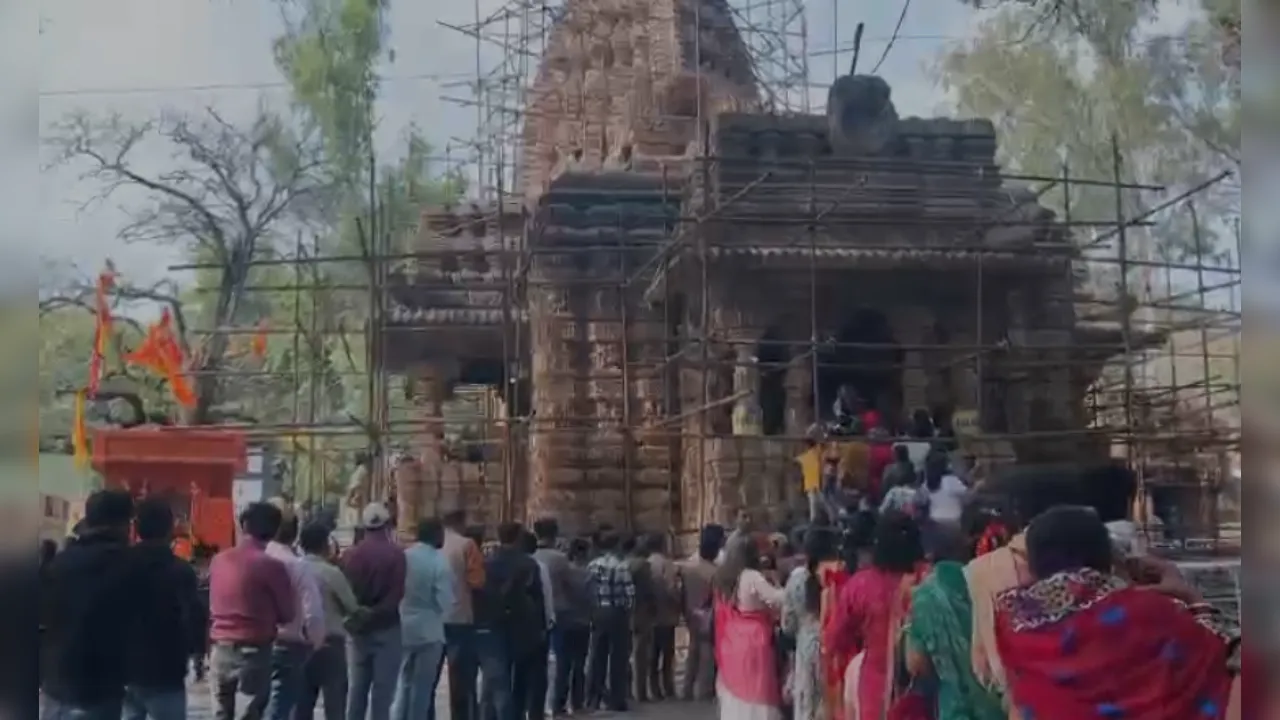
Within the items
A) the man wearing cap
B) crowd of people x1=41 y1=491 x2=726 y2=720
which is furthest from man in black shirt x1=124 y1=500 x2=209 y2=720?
the man wearing cap

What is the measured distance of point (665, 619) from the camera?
10336 mm

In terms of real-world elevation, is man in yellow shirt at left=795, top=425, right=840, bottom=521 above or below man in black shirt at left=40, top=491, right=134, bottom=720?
Answer: above

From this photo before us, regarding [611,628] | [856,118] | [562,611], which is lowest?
[611,628]

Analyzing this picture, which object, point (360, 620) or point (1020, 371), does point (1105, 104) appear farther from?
point (360, 620)

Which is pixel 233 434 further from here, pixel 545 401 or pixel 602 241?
pixel 602 241

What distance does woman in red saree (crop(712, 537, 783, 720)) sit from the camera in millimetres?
7527

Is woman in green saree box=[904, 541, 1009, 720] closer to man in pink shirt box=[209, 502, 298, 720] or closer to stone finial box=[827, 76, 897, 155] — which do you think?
man in pink shirt box=[209, 502, 298, 720]

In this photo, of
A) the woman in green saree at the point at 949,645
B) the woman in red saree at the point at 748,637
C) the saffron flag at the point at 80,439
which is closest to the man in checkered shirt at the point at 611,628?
the woman in red saree at the point at 748,637

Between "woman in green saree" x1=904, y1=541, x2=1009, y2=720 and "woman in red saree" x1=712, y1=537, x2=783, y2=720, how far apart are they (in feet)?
8.34

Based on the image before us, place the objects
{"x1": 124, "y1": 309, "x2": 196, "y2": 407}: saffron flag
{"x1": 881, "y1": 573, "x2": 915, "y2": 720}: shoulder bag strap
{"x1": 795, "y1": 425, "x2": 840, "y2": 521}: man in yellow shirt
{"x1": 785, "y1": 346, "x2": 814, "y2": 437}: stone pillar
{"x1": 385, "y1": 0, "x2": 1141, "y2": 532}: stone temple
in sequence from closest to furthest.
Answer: {"x1": 881, "y1": 573, "x2": 915, "y2": 720}: shoulder bag strap
{"x1": 795, "y1": 425, "x2": 840, "y2": 521}: man in yellow shirt
{"x1": 385, "y1": 0, "x2": 1141, "y2": 532}: stone temple
{"x1": 785, "y1": 346, "x2": 814, "y2": 437}: stone pillar
{"x1": 124, "y1": 309, "x2": 196, "y2": 407}: saffron flag

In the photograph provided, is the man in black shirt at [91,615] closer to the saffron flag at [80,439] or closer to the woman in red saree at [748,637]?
the woman in red saree at [748,637]

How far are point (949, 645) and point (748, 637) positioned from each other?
9.30 ft

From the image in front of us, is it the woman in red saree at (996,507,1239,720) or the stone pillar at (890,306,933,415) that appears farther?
the stone pillar at (890,306,933,415)

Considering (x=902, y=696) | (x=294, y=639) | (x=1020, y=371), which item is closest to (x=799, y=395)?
(x=1020, y=371)
